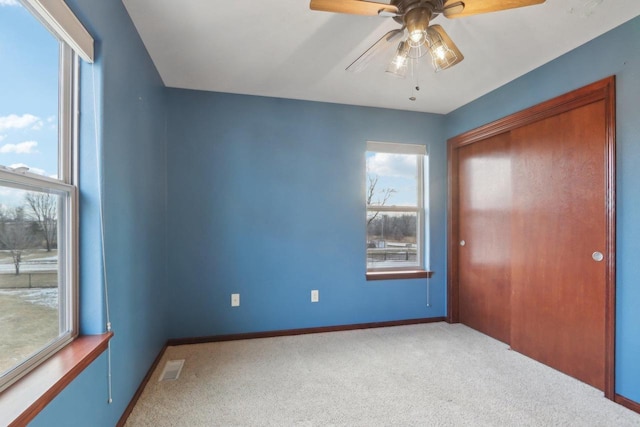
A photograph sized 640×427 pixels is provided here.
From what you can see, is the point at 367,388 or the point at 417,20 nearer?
the point at 417,20

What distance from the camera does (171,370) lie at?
242cm

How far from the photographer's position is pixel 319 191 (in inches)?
128

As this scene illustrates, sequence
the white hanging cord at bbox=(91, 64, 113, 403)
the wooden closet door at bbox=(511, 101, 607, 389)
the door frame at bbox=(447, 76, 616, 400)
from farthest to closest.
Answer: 1. the wooden closet door at bbox=(511, 101, 607, 389)
2. the door frame at bbox=(447, 76, 616, 400)
3. the white hanging cord at bbox=(91, 64, 113, 403)

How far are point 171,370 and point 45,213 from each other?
1.64 meters

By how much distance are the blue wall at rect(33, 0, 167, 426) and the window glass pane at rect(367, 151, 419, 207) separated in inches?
84.2

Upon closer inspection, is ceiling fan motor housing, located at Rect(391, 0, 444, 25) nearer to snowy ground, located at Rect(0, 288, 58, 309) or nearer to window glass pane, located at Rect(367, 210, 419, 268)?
snowy ground, located at Rect(0, 288, 58, 309)

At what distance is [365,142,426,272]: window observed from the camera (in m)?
3.48

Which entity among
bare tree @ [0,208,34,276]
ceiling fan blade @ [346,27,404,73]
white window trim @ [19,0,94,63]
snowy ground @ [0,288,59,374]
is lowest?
snowy ground @ [0,288,59,374]

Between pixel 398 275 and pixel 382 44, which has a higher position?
pixel 382 44

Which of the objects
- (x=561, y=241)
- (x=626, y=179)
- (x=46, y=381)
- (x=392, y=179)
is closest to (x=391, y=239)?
(x=392, y=179)

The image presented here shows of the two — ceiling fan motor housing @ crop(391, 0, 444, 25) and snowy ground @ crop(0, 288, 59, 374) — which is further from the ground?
ceiling fan motor housing @ crop(391, 0, 444, 25)

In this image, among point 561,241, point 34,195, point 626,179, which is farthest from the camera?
point 561,241

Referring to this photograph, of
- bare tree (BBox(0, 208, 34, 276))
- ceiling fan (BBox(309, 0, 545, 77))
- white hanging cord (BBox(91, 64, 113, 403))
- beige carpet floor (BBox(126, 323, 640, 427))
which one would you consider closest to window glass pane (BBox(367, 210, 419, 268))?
Answer: beige carpet floor (BBox(126, 323, 640, 427))

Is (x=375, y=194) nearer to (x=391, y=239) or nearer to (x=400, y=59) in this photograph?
(x=391, y=239)
